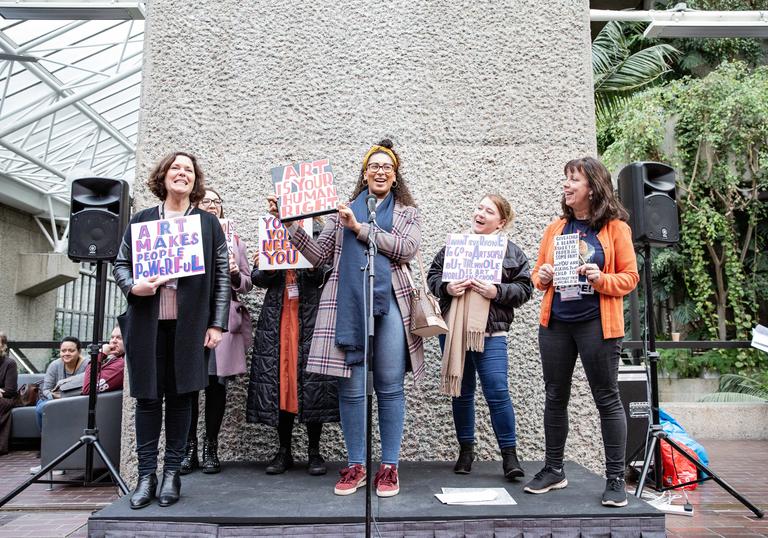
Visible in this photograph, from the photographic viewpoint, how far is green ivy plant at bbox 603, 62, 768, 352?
31.9 feet

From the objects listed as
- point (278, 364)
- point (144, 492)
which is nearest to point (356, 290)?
point (278, 364)

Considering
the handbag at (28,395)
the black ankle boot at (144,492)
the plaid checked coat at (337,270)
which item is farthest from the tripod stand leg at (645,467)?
the handbag at (28,395)

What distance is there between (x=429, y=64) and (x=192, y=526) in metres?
3.61

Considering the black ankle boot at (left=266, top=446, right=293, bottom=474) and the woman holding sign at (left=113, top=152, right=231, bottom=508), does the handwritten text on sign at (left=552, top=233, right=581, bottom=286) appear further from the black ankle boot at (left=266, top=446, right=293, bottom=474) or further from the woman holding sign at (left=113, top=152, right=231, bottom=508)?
the black ankle boot at (left=266, top=446, right=293, bottom=474)

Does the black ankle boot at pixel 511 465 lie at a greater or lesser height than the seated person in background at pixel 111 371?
lesser

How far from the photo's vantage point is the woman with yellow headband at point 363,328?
10.2 ft

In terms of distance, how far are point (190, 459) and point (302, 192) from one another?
1841 millimetres

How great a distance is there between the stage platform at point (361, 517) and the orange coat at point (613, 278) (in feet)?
2.89

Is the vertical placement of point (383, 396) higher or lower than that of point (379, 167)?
lower

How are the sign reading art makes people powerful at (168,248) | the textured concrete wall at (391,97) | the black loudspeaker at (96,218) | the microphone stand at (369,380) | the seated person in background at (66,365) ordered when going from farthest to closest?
the seated person in background at (66,365)
the textured concrete wall at (391,97)
the black loudspeaker at (96,218)
the sign reading art makes people powerful at (168,248)
the microphone stand at (369,380)

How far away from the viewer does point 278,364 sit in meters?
3.58

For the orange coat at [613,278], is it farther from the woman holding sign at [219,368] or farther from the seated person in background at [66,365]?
the seated person in background at [66,365]

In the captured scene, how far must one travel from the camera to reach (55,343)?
8.59 meters

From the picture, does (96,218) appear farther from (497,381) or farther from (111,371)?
(497,381)
